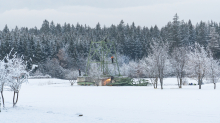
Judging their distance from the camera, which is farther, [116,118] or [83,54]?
[83,54]

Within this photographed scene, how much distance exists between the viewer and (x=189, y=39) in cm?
8362

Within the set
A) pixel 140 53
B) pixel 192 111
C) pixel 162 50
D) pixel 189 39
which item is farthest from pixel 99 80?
pixel 189 39

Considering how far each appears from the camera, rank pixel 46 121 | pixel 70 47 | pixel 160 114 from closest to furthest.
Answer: pixel 46 121 → pixel 160 114 → pixel 70 47

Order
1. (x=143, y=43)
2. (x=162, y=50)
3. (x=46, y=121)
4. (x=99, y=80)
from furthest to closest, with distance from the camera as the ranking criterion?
(x=143, y=43), (x=99, y=80), (x=162, y=50), (x=46, y=121)

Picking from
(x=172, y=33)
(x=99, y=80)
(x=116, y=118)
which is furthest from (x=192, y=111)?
(x=172, y=33)

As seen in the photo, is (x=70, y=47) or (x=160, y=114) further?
(x=70, y=47)

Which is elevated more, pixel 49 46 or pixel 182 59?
pixel 49 46

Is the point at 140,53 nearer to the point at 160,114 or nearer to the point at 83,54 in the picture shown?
the point at 83,54

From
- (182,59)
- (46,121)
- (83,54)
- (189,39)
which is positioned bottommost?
(46,121)

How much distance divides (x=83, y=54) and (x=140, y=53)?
19071 millimetres

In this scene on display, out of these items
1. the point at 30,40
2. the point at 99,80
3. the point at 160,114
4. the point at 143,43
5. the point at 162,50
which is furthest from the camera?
the point at 143,43

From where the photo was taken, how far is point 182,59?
30.8m

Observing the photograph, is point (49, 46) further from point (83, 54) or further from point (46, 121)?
point (46, 121)

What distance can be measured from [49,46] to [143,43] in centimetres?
3129
